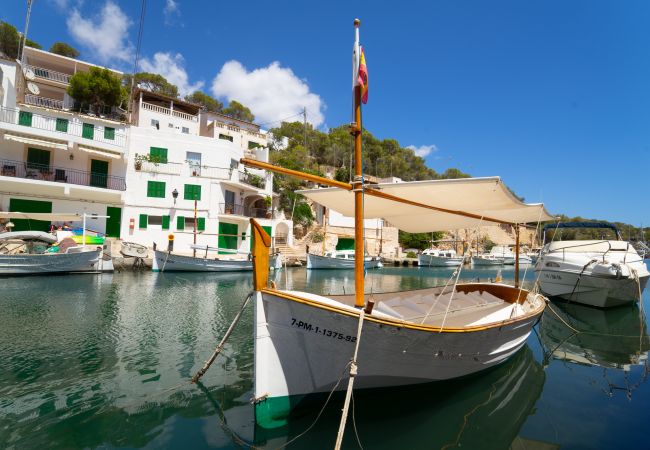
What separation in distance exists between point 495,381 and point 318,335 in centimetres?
419

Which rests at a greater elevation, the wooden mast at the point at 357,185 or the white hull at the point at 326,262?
the wooden mast at the point at 357,185

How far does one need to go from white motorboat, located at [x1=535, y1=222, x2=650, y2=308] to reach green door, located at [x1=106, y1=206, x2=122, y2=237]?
25.7m

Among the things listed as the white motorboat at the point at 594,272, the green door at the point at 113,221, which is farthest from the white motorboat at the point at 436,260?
the green door at the point at 113,221

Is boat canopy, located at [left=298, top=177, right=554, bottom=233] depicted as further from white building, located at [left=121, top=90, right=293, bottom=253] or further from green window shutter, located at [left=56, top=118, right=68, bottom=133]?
green window shutter, located at [left=56, top=118, right=68, bottom=133]

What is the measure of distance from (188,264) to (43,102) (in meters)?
17.6

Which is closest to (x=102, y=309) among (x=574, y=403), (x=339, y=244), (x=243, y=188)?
(x=574, y=403)

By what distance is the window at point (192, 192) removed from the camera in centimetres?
2630

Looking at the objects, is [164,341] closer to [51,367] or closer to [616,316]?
[51,367]

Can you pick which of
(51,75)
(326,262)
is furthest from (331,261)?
(51,75)

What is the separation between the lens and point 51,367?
6113 mm

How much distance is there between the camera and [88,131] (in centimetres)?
2469

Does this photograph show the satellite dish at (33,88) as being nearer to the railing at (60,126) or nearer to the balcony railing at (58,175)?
the railing at (60,126)

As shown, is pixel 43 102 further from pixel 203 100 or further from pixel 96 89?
pixel 203 100

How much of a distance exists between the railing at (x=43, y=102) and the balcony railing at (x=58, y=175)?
4704 mm
